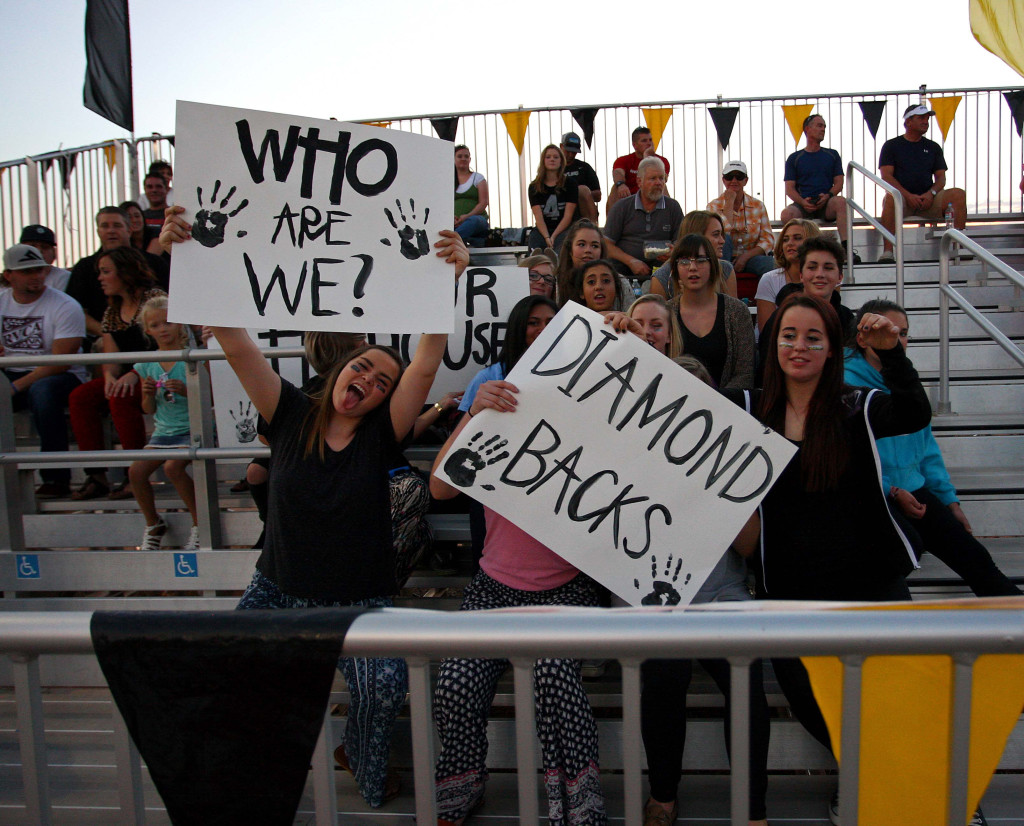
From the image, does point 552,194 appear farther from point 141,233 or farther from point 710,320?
point 710,320

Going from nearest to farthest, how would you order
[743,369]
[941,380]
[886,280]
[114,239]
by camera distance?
[743,369]
[941,380]
[114,239]
[886,280]

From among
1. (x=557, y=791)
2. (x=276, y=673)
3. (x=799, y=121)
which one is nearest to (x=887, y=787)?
(x=276, y=673)

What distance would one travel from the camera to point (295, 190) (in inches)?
100

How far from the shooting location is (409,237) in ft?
8.48

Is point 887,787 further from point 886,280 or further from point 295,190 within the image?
point 886,280

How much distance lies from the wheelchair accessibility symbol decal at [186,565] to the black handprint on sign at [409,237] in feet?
6.84

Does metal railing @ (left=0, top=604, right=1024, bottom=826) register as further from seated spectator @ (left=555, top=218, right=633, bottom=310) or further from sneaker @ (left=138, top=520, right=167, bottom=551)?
seated spectator @ (left=555, top=218, right=633, bottom=310)

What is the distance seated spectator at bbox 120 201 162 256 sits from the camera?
7.05 m

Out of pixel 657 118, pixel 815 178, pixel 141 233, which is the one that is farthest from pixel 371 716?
pixel 657 118

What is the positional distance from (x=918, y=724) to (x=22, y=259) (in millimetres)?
5670

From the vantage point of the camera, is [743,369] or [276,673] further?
[743,369]

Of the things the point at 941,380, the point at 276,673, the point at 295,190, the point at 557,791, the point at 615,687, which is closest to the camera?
the point at 276,673

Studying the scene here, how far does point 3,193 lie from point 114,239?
4977mm

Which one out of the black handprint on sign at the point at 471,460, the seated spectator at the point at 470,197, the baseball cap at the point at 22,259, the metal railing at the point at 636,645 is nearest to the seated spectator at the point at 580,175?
the seated spectator at the point at 470,197
